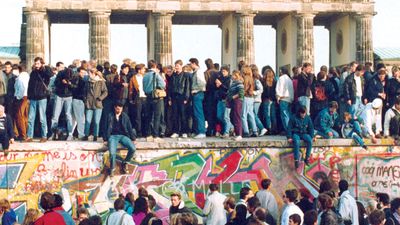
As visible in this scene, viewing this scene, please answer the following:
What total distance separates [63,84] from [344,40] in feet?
143

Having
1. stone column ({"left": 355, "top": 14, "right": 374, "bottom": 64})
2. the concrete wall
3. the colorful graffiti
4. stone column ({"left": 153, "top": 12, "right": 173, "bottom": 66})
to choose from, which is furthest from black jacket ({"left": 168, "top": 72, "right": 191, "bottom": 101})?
the concrete wall

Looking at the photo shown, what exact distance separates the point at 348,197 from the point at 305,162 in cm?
711

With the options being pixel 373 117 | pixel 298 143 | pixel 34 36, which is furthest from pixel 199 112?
pixel 34 36

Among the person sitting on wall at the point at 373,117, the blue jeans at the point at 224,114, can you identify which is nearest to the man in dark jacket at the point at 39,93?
the blue jeans at the point at 224,114

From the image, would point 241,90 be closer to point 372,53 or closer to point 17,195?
point 17,195

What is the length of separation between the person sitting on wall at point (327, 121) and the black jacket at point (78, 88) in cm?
668

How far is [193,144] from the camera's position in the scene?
77.6 ft

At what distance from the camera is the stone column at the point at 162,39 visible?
5931 cm

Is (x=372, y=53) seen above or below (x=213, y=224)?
above

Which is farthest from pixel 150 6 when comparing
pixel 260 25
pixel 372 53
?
pixel 372 53

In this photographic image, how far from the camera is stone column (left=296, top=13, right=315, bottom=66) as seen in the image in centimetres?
6119

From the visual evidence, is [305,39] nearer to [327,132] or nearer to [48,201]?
[327,132]

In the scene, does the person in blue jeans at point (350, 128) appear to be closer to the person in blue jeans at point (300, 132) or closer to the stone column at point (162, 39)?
the person in blue jeans at point (300, 132)

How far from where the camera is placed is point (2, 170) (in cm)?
2248
